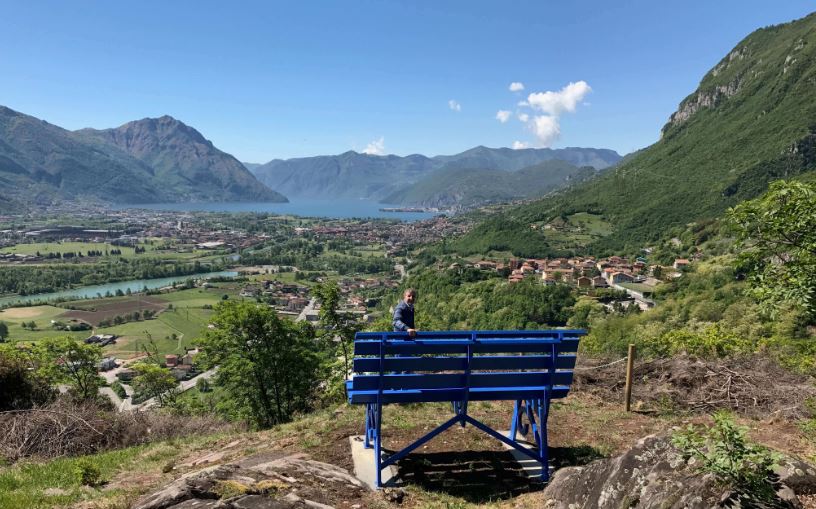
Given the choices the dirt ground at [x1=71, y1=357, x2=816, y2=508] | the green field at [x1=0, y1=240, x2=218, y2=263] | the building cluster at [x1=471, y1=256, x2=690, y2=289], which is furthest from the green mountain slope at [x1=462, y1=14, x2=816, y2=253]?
the dirt ground at [x1=71, y1=357, x2=816, y2=508]

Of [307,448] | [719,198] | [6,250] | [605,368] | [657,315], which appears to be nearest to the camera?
[307,448]

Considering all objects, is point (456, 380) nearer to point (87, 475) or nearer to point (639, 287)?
point (87, 475)

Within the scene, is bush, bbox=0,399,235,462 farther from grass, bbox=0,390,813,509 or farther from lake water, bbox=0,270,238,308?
lake water, bbox=0,270,238,308

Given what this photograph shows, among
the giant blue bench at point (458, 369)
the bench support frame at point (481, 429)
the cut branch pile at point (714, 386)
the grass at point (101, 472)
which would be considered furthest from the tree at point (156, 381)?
the cut branch pile at point (714, 386)

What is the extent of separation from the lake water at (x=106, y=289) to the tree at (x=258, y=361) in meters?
91.2

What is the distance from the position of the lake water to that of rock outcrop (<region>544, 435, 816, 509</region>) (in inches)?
4004

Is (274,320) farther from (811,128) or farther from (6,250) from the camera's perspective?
(6,250)

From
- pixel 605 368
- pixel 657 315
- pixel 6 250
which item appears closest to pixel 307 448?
pixel 605 368

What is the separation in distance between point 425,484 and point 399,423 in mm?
1901

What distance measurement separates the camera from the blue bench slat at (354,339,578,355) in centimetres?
458

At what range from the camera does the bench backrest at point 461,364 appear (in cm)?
463

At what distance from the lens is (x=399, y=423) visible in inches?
261

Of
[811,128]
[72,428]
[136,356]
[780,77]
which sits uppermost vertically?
[780,77]

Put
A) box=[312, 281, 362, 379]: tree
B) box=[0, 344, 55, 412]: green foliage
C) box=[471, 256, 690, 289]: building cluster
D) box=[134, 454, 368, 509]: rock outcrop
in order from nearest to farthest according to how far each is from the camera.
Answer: box=[134, 454, 368, 509]: rock outcrop
box=[0, 344, 55, 412]: green foliage
box=[312, 281, 362, 379]: tree
box=[471, 256, 690, 289]: building cluster
